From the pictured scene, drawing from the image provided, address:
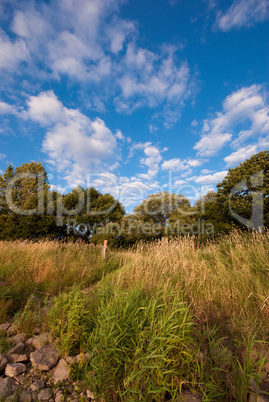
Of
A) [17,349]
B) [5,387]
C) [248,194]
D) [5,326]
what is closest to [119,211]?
[248,194]

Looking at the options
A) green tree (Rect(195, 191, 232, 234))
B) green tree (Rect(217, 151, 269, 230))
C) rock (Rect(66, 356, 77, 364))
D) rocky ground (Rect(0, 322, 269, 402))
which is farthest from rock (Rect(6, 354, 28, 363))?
green tree (Rect(217, 151, 269, 230))

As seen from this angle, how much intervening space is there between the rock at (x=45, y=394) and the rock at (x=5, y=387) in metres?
0.29

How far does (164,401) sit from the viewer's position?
5.60ft

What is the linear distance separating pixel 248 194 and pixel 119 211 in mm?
13688

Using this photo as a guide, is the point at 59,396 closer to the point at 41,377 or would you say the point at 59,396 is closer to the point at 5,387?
the point at 41,377

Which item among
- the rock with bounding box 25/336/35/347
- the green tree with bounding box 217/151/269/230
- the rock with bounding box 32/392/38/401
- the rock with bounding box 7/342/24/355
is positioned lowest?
the rock with bounding box 32/392/38/401

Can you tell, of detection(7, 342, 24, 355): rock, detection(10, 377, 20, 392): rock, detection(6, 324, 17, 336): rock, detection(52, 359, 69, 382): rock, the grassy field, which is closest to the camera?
the grassy field

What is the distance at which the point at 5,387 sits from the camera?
1853 mm

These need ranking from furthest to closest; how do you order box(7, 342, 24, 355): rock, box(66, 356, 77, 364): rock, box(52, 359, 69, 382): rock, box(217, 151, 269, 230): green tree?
1. box(217, 151, 269, 230): green tree
2. box(7, 342, 24, 355): rock
3. box(66, 356, 77, 364): rock
4. box(52, 359, 69, 382): rock

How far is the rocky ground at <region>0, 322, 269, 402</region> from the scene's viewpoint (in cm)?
178

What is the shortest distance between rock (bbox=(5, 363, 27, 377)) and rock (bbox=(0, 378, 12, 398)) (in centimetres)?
8

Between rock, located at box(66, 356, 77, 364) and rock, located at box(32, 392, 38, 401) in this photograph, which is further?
rock, located at box(66, 356, 77, 364)

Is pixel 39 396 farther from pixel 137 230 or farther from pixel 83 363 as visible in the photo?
pixel 137 230

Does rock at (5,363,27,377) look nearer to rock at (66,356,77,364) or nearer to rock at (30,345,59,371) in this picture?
rock at (30,345,59,371)
